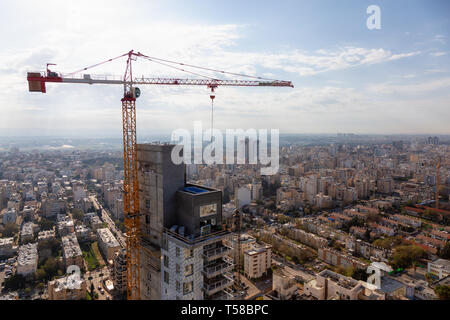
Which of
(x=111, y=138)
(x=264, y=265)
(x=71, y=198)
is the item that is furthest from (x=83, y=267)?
(x=111, y=138)

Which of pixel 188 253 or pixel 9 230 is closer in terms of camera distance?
pixel 188 253

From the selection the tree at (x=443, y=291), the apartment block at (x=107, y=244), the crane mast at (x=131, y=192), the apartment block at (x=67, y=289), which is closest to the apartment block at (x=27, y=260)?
the apartment block at (x=107, y=244)

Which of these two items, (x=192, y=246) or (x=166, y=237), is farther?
(x=166, y=237)

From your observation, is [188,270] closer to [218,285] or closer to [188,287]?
[188,287]

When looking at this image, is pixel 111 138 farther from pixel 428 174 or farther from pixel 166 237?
pixel 166 237

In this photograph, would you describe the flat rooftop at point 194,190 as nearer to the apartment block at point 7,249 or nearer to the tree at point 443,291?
the tree at point 443,291

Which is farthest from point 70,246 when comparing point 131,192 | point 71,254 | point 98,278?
point 131,192

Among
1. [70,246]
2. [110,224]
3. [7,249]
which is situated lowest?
[110,224]
